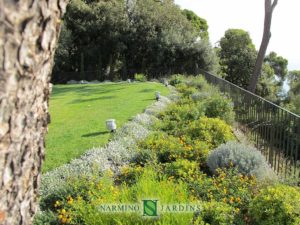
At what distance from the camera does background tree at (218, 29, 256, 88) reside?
2759 centimetres

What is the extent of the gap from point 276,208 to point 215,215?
0.62m

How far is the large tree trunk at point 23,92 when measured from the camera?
91 centimetres

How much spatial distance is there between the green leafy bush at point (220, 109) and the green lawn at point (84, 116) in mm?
1858

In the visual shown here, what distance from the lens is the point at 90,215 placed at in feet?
11.5

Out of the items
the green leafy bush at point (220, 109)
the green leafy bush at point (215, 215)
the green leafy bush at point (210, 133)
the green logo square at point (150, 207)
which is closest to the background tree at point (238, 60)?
the green leafy bush at point (220, 109)

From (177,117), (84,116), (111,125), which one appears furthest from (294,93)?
(111,125)

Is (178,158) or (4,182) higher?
(4,182)

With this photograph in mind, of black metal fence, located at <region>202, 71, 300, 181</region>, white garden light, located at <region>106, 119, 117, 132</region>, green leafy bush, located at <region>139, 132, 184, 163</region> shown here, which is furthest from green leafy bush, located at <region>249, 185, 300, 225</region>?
white garden light, located at <region>106, 119, 117, 132</region>

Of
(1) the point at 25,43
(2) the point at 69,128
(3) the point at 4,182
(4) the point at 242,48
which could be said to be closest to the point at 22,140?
(3) the point at 4,182

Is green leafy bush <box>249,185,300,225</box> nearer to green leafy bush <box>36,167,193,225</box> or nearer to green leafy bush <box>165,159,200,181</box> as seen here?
green leafy bush <box>36,167,193,225</box>

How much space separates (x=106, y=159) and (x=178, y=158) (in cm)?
111

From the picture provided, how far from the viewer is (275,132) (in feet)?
22.2

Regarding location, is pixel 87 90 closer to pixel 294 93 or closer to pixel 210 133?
pixel 210 133

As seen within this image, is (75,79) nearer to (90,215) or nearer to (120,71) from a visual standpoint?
(120,71)
